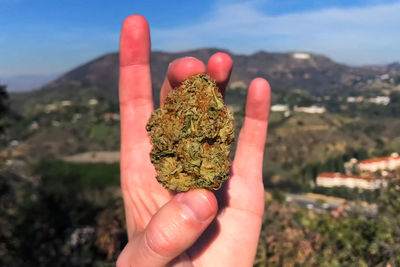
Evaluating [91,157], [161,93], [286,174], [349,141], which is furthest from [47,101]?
[161,93]

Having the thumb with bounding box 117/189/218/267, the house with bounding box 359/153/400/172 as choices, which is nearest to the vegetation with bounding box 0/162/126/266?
the thumb with bounding box 117/189/218/267

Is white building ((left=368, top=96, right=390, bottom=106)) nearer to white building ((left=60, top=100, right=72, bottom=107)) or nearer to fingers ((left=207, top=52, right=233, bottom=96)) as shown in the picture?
fingers ((left=207, top=52, right=233, bottom=96))

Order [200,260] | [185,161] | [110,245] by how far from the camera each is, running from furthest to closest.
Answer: [110,245], [200,260], [185,161]

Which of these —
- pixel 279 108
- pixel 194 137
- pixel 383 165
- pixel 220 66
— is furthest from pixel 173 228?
pixel 279 108

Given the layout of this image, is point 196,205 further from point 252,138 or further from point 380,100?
point 380,100

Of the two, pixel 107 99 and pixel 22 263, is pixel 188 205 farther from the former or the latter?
pixel 107 99

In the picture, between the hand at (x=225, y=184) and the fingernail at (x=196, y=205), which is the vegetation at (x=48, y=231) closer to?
the hand at (x=225, y=184)
